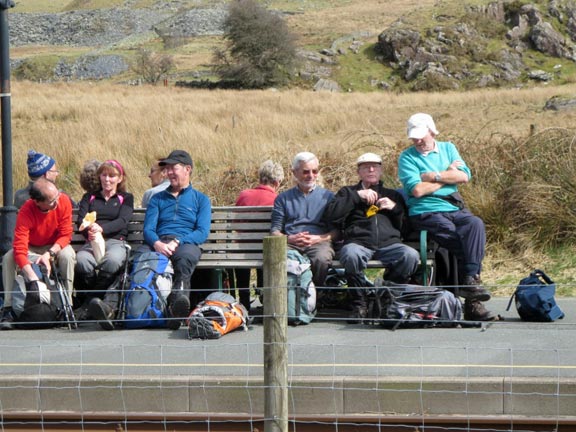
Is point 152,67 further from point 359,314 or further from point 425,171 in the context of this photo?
point 359,314

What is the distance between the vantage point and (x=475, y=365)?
271 inches

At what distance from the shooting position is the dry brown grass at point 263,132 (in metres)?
13.9

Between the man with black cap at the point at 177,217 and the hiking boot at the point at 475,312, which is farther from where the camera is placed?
the man with black cap at the point at 177,217

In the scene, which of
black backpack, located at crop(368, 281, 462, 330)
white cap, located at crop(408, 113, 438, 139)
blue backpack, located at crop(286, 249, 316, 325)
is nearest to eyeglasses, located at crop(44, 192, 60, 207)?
blue backpack, located at crop(286, 249, 316, 325)

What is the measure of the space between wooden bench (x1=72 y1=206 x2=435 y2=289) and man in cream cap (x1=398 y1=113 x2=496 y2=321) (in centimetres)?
138

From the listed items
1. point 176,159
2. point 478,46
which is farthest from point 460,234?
point 478,46

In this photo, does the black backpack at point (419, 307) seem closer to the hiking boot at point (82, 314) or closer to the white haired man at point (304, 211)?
the white haired man at point (304, 211)

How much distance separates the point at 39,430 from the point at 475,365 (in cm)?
283

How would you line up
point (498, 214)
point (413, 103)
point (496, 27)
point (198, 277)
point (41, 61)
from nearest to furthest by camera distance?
point (198, 277) → point (498, 214) → point (413, 103) → point (496, 27) → point (41, 61)

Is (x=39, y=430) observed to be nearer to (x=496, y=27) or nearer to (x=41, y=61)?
(x=496, y=27)

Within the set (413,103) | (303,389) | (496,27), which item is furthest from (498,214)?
(496,27)

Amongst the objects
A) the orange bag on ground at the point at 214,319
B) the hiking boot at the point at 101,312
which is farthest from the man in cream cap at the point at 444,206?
the hiking boot at the point at 101,312

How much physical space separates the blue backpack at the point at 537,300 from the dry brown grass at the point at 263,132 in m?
2.43

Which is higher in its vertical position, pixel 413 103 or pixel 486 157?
pixel 486 157
